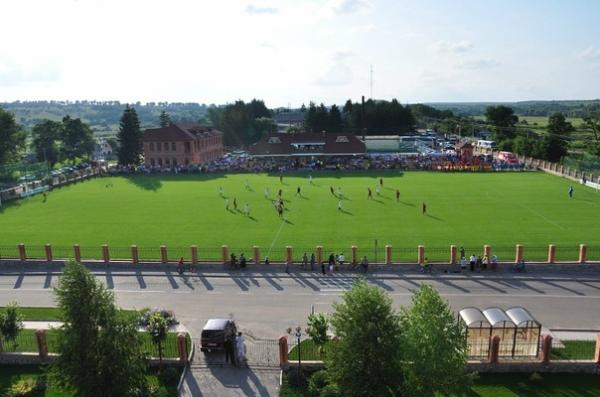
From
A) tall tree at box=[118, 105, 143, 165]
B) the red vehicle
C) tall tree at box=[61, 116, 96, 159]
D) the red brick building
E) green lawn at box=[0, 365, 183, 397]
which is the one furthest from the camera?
tall tree at box=[61, 116, 96, 159]

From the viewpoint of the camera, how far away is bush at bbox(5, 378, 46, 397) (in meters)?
14.5

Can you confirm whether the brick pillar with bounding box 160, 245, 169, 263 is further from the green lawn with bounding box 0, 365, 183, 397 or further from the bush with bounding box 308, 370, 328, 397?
the bush with bounding box 308, 370, 328, 397

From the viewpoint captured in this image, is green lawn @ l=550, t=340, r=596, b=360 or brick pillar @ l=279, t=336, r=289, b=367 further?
green lawn @ l=550, t=340, r=596, b=360

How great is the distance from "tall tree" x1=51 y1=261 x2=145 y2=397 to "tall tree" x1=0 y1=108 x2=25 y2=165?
54.4 metres

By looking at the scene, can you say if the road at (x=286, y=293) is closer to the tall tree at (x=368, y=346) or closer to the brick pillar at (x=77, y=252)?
the brick pillar at (x=77, y=252)

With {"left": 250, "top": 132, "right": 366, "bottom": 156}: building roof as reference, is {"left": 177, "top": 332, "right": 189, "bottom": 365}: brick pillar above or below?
below

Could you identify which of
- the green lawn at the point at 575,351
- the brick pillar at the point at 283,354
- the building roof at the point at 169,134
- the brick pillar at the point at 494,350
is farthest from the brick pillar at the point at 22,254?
the building roof at the point at 169,134

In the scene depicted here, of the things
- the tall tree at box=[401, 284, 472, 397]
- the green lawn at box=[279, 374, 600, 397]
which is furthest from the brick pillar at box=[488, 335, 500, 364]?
the tall tree at box=[401, 284, 472, 397]

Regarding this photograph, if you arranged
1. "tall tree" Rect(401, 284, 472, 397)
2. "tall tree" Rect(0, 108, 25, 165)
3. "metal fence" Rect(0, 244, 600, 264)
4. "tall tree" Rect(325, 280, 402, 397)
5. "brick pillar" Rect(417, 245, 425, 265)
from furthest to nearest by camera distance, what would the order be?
"tall tree" Rect(0, 108, 25, 165)
"metal fence" Rect(0, 244, 600, 264)
"brick pillar" Rect(417, 245, 425, 265)
"tall tree" Rect(401, 284, 472, 397)
"tall tree" Rect(325, 280, 402, 397)

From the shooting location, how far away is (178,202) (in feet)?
139

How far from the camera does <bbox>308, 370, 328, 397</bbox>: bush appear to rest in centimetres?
1420

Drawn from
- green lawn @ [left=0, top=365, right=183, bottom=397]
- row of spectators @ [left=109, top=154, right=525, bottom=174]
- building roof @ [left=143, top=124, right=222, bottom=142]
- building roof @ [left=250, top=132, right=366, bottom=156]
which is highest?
building roof @ [left=143, top=124, right=222, bottom=142]

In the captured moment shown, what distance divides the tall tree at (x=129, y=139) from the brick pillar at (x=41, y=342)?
184 ft

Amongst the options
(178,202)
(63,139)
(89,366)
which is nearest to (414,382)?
(89,366)
